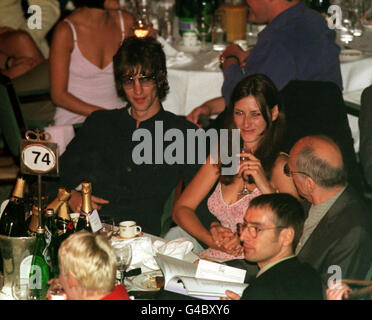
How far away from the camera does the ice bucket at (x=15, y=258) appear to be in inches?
82.0

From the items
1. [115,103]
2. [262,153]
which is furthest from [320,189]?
[115,103]

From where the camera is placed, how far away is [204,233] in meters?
2.88

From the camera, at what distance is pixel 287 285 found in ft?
6.45

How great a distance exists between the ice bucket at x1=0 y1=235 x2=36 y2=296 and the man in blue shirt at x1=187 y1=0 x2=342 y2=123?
175cm

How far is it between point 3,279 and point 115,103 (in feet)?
7.12

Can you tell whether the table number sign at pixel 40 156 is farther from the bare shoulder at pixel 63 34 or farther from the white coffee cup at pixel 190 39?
the white coffee cup at pixel 190 39

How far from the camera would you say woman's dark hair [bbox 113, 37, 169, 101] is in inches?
121

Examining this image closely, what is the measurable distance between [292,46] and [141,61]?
0.83 meters

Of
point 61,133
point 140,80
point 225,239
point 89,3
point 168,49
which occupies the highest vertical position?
point 89,3

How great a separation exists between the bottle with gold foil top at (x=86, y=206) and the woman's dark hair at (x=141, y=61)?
954mm

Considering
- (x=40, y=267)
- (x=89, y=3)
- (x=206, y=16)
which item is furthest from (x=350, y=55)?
(x=40, y=267)

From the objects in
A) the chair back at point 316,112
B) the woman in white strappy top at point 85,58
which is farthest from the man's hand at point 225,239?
the woman in white strappy top at point 85,58

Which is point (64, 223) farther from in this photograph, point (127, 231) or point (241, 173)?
point (241, 173)

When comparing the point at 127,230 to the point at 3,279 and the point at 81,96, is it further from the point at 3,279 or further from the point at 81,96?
the point at 81,96
